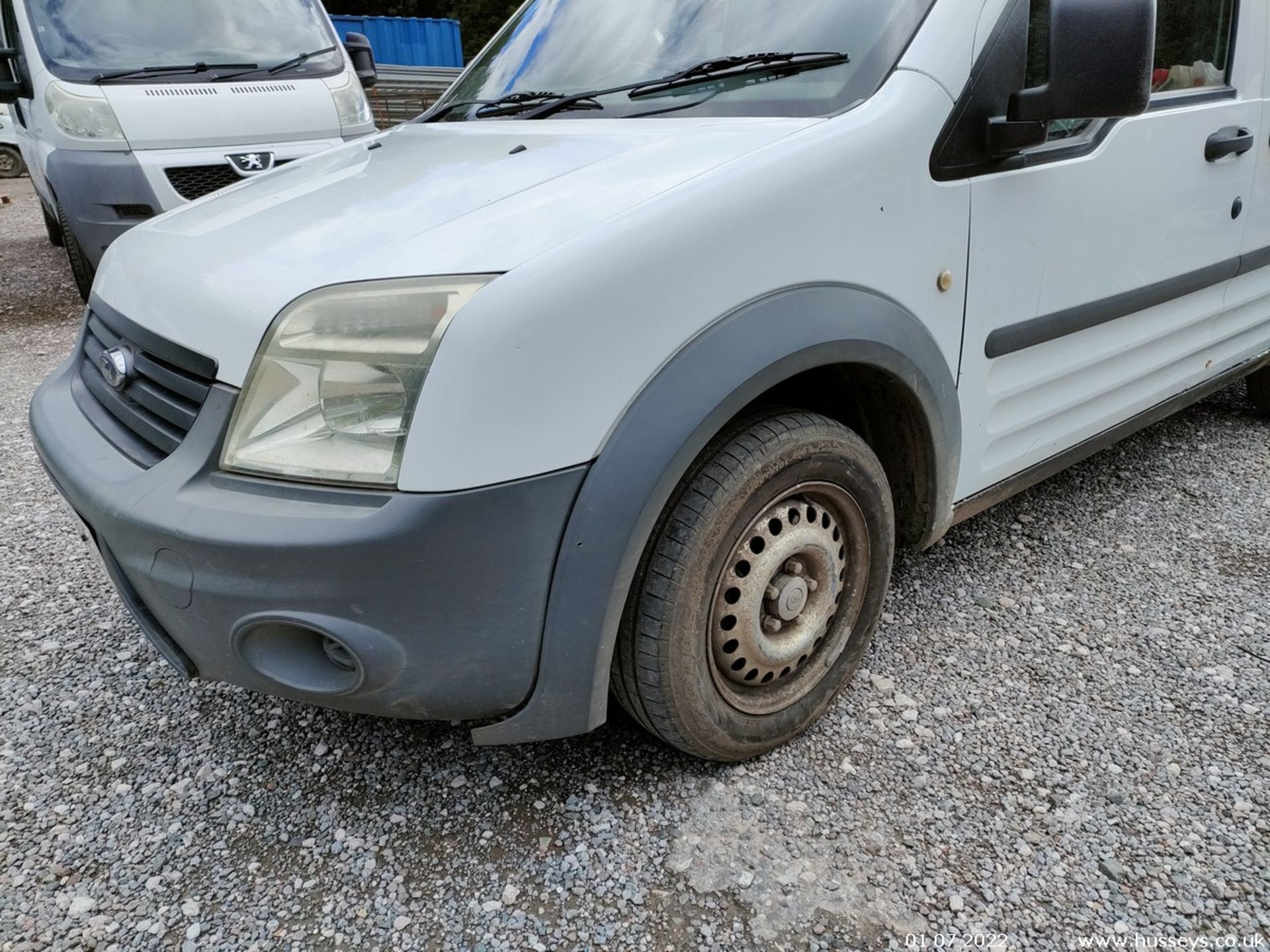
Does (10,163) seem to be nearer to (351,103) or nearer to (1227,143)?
(351,103)

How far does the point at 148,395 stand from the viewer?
175 cm

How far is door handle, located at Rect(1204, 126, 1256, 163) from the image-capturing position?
2.52m

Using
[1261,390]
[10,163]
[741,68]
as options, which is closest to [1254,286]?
[1261,390]

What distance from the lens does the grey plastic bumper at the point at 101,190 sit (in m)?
5.04

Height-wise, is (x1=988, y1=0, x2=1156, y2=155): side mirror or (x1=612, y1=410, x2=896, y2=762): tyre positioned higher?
(x1=988, y1=0, x2=1156, y2=155): side mirror

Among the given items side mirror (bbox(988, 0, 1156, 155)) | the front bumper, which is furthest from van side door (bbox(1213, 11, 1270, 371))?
the front bumper

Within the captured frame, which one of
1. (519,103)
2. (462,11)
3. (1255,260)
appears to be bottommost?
(1255,260)

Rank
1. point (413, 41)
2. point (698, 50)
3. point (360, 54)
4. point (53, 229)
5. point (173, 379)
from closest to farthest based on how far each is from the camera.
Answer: point (173, 379), point (698, 50), point (360, 54), point (53, 229), point (413, 41)

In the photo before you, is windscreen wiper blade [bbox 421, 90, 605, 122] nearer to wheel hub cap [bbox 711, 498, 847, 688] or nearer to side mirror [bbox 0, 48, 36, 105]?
wheel hub cap [bbox 711, 498, 847, 688]

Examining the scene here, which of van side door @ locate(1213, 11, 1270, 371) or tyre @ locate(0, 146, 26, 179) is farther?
tyre @ locate(0, 146, 26, 179)

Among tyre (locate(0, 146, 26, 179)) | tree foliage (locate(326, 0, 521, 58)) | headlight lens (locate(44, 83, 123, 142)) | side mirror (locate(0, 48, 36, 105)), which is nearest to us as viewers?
headlight lens (locate(44, 83, 123, 142))

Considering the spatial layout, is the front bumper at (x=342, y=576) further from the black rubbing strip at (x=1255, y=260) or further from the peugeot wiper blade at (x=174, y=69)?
the peugeot wiper blade at (x=174, y=69)

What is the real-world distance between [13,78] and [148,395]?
519cm

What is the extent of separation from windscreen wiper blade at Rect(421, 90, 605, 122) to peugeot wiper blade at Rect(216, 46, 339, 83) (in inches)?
135
